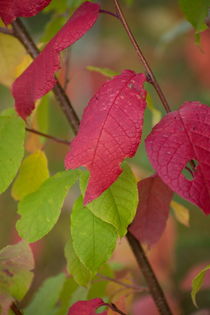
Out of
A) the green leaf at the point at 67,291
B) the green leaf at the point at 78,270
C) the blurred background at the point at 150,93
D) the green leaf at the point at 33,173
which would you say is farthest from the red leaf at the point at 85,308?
the blurred background at the point at 150,93

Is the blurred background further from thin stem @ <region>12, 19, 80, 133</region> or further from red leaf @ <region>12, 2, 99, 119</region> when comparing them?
red leaf @ <region>12, 2, 99, 119</region>

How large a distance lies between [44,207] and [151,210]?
0.68ft

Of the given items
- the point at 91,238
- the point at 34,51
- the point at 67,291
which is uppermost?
the point at 34,51

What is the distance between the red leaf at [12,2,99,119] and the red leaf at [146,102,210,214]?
176 mm

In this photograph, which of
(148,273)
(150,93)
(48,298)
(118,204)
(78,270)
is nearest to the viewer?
(118,204)

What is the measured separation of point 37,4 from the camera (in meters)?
0.79

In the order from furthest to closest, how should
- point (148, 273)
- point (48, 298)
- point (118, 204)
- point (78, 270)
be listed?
point (48, 298)
point (148, 273)
point (78, 270)
point (118, 204)

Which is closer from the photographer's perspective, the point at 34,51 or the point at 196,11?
the point at 196,11

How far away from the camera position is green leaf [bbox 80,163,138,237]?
822 millimetres

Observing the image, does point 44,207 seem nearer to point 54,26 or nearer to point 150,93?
point 54,26

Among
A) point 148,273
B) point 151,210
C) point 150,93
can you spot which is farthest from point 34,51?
point 150,93

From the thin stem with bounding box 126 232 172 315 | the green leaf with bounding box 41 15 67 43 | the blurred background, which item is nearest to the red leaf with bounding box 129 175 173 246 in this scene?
the thin stem with bounding box 126 232 172 315

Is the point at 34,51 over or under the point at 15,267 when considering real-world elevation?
over

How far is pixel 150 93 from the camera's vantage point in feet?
11.2
